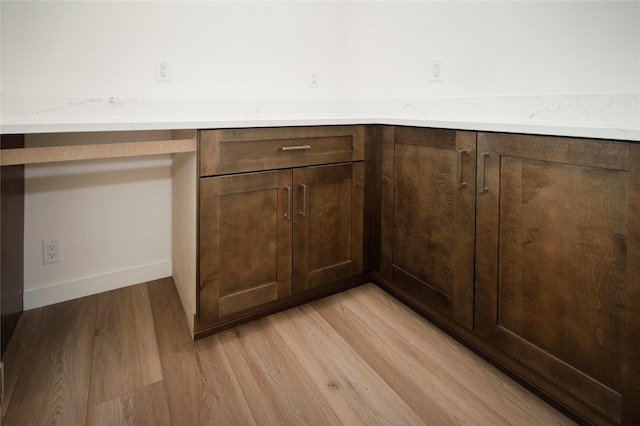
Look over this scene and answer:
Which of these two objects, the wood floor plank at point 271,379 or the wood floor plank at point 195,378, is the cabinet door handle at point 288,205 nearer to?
the wood floor plank at point 271,379

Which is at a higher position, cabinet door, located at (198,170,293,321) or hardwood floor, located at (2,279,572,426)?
cabinet door, located at (198,170,293,321)

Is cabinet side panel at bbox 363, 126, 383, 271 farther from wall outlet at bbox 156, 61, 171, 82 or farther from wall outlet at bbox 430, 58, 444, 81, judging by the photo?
wall outlet at bbox 156, 61, 171, 82

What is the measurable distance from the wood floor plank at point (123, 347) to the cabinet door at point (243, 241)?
27 centimetres

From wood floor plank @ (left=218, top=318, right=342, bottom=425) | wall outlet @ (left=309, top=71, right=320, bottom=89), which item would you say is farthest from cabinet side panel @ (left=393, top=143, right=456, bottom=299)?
wall outlet @ (left=309, top=71, right=320, bottom=89)

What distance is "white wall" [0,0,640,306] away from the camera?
4.72 ft

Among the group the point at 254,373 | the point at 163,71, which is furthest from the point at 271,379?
the point at 163,71

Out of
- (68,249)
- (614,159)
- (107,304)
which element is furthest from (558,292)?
(68,249)

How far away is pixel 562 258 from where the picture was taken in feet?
3.67

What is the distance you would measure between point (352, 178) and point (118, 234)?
4.21 feet

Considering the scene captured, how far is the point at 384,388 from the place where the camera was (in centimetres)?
129

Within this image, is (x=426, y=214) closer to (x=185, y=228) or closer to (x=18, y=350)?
(x=185, y=228)

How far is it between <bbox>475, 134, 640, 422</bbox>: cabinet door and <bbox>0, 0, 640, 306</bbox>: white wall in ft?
1.58

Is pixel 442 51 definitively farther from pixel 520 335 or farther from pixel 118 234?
pixel 118 234

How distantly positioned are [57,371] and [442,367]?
1442 millimetres
